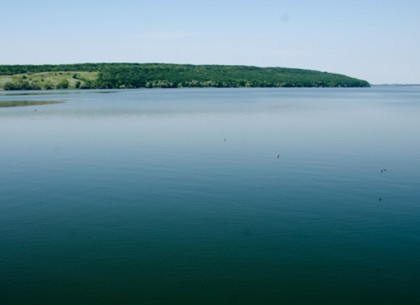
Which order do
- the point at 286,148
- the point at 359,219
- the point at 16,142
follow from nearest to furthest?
the point at 359,219, the point at 286,148, the point at 16,142

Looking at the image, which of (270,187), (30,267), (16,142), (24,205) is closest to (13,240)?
(30,267)

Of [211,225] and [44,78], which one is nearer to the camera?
[211,225]

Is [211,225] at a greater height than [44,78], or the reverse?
[44,78]

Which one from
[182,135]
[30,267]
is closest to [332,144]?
[182,135]

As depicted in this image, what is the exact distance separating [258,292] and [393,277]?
14.8ft

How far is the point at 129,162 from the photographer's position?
95.2 ft

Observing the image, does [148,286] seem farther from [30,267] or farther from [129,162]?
[129,162]

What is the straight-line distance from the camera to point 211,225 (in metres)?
16.8

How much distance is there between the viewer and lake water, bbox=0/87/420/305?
480 inches

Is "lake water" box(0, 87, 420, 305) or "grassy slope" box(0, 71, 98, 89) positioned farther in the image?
"grassy slope" box(0, 71, 98, 89)

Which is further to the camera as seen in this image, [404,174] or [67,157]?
[67,157]

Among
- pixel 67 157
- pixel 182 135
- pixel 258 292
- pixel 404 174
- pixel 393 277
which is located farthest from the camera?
pixel 182 135

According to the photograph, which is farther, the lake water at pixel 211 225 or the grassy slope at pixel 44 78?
the grassy slope at pixel 44 78

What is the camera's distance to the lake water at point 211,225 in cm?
1220
